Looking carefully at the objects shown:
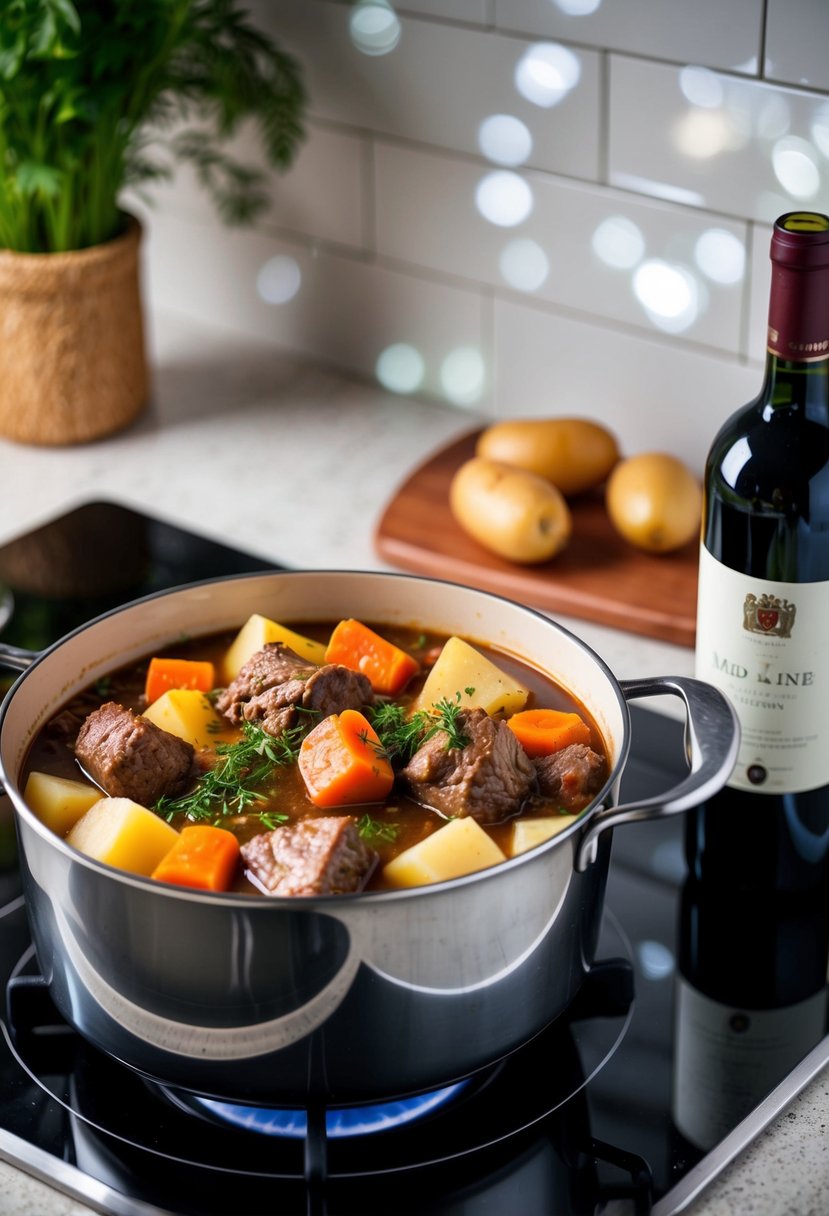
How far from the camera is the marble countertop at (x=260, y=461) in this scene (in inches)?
67.9

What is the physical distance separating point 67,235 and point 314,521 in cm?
47

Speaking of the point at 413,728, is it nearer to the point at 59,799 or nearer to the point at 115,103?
the point at 59,799

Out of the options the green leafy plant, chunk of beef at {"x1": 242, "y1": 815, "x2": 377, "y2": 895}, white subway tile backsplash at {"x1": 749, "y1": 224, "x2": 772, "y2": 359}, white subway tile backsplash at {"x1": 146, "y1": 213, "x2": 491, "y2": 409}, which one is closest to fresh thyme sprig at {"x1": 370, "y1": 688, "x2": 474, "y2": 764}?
chunk of beef at {"x1": 242, "y1": 815, "x2": 377, "y2": 895}

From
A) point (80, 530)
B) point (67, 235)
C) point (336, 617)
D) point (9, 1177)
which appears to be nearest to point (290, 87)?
point (67, 235)

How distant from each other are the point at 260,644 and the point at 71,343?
2.68 ft

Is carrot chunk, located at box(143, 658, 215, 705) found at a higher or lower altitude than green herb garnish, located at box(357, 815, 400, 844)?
lower

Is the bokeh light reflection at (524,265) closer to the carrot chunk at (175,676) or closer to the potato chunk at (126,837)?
the carrot chunk at (175,676)

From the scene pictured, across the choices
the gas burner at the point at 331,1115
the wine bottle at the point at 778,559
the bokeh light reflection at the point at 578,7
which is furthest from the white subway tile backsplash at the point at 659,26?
the gas burner at the point at 331,1115

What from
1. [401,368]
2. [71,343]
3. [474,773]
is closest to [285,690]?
[474,773]

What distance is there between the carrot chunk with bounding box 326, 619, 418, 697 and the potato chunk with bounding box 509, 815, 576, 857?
0.20 m

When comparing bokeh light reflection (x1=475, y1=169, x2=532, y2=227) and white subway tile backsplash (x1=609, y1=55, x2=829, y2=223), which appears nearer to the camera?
white subway tile backsplash (x1=609, y1=55, x2=829, y2=223)

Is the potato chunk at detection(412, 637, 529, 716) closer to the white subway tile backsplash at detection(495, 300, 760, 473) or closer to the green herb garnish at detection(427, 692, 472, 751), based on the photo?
the green herb garnish at detection(427, 692, 472, 751)

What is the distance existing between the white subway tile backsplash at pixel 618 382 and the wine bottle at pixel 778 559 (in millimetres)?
618

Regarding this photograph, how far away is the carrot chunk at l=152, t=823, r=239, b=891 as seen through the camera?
2.97 ft
